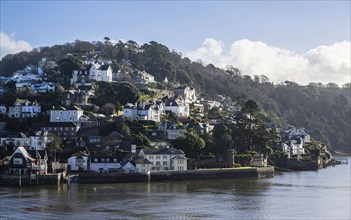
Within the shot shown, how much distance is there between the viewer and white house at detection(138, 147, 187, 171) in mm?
51125

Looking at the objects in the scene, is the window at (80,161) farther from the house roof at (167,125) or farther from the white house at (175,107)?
the white house at (175,107)

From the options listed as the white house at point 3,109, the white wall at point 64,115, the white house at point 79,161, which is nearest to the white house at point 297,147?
the white wall at point 64,115

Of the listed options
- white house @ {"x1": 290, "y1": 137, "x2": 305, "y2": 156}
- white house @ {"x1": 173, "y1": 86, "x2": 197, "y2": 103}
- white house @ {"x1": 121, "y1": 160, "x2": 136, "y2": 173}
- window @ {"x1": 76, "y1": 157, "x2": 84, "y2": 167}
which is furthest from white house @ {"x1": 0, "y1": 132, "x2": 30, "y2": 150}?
white house @ {"x1": 290, "y1": 137, "x2": 305, "y2": 156}

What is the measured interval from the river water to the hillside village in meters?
4.44

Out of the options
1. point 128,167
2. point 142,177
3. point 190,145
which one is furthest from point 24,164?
point 190,145

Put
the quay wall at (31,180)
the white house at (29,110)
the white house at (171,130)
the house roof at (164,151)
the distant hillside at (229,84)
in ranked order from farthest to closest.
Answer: the distant hillside at (229,84)
the white house at (29,110)
the white house at (171,130)
the house roof at (164,151)
the quay wall at (31,180)

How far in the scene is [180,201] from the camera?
1415 inches

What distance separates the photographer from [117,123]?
57.3 meters

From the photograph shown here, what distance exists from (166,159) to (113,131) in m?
7.40

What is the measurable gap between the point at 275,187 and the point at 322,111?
9915cm

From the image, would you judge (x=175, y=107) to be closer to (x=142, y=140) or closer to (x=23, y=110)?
(x=142, y=140)

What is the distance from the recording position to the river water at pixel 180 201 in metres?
31.0

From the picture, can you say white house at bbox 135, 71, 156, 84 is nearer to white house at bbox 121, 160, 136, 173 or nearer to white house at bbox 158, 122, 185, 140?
white house at bbox 158, 122, 185, 140

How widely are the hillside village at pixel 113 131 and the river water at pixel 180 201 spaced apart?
175 inches
